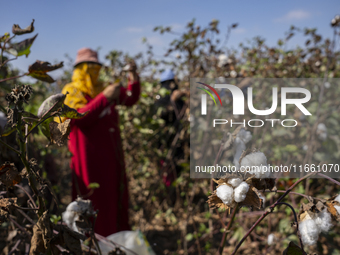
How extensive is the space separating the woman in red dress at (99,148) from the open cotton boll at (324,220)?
1549mm

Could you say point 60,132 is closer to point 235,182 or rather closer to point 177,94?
point 235,182

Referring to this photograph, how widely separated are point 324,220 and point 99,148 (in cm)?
171

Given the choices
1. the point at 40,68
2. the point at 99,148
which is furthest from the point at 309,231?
the point at 99,148

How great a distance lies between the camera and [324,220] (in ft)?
1.98

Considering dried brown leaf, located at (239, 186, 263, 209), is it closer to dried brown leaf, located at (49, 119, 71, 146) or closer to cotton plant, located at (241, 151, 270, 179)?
cotton plant, located at (241, 151, 270, 179)

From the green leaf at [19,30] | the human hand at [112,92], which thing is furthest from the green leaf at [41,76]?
the human hand at [112,92]

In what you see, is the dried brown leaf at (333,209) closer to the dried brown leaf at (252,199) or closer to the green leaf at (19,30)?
the dried brown leaf at (252,199)

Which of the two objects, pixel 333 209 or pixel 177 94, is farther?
pixel 177 94

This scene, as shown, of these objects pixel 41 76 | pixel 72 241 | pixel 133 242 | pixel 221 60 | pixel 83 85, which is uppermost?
pixel 221 60

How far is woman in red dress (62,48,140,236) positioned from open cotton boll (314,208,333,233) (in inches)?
61.0

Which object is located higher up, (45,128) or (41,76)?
(41,76)

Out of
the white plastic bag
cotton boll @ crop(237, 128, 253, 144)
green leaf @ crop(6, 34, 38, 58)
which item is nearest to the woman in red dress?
the white plastic bag

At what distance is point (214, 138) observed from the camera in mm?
2438

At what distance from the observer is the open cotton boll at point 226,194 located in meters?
0.56
